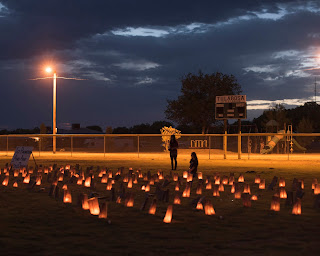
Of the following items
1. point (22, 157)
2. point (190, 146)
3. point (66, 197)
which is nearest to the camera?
point (66, 197)

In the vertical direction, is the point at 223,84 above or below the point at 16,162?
above

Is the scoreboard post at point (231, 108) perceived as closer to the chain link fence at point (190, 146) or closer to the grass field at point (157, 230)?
the chain link fence at point (190, 146)

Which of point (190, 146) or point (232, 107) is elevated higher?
point (232, 107)

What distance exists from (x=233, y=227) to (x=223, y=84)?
6486 cm

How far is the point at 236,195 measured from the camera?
12469mm

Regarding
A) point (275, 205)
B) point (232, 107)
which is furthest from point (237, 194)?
point (232, 107)

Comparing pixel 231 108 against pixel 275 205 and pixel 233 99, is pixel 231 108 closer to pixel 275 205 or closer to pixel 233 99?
pixel 233 99

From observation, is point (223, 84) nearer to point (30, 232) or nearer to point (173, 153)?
point (173, 153)

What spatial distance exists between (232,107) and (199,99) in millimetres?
37663

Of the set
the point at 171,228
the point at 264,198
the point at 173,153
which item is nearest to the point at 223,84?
the point at 173,153

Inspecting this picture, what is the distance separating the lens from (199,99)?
7150 cm

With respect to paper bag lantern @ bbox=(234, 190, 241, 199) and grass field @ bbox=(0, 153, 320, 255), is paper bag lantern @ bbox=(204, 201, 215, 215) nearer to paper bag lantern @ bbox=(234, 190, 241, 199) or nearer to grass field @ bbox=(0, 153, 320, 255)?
grass field @ bbox=(0, 153, 320, 255)

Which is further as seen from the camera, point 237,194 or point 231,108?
point 231,108

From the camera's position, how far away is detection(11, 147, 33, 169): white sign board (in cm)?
1994
